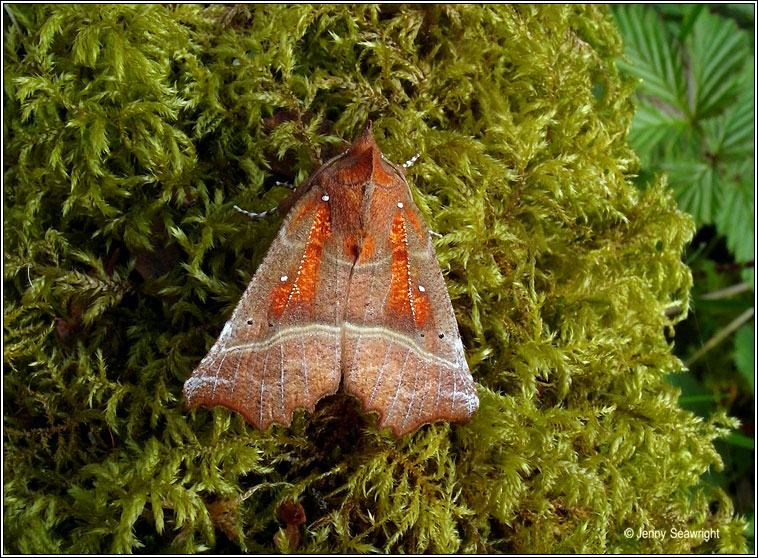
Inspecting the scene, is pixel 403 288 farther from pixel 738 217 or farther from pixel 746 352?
pixel 746 352

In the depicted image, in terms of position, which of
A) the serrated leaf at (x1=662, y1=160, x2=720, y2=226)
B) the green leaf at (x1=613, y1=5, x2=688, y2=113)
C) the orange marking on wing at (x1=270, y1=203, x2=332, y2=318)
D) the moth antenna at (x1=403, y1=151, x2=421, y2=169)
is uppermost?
the green leaf at (x1=613, y1=5, x2=688, y2=113)

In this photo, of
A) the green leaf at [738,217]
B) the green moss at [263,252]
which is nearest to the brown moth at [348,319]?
the green moss at [263,252]

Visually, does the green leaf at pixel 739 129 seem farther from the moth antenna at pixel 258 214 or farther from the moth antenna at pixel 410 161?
the moth antenna at pixel 258 214

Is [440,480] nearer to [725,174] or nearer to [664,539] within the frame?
[664,539]

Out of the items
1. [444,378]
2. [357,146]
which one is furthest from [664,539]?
[357,146]

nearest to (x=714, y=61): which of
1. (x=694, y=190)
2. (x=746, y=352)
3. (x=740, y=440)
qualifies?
(x=694, y=190)

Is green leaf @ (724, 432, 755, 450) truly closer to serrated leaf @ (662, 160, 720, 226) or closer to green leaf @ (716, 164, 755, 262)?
green leaf @ (716, 164, 755, 262)

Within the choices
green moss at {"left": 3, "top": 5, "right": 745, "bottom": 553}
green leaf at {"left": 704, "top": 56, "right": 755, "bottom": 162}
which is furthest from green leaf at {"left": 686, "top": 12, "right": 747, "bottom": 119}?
green moss at {"left": 3, "top": 5, "right": 745, "bottom": 553}
